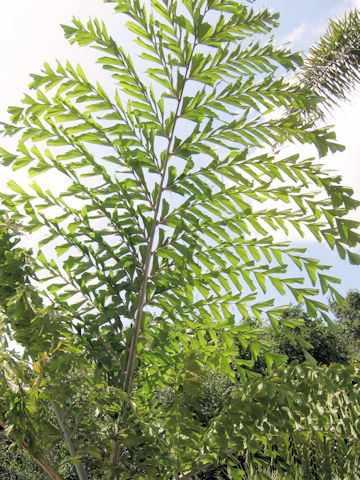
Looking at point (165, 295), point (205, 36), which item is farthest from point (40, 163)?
point (205, 36)

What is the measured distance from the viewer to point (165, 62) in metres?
2.29

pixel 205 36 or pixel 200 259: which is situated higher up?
pixel 205 36

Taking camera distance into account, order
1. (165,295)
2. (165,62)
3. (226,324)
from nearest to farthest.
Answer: (226,324) < (165,295) < (165,62)

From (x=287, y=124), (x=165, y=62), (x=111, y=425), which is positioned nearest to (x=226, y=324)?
(x=111, y=425)

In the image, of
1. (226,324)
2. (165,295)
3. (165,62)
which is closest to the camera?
(226,324)

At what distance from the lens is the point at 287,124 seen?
217 centimetres

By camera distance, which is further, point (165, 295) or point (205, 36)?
point (205, 36)

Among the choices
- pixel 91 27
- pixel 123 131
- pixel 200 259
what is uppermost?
pixel 91 27

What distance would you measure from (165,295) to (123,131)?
0.88m

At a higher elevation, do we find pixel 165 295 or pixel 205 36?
pixel 205 36

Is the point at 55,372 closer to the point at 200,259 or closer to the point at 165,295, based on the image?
the point at 165,295

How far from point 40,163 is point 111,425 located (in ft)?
4.34

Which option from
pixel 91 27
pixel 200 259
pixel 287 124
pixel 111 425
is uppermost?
pixel 91 27

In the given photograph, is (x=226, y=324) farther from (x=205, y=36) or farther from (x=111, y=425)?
(x=205, y=36)
